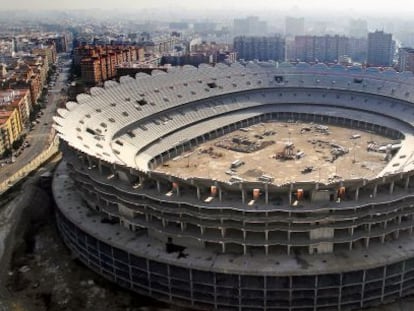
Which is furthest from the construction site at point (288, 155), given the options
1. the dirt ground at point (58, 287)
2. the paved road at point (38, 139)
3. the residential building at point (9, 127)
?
the residential building at point (9, 127)

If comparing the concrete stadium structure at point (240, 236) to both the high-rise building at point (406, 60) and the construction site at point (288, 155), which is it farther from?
the high-rise building at point (406, 60)

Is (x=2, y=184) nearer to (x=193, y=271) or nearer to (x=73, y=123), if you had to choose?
(x=73, y=123)

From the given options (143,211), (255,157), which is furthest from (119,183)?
(255,157)

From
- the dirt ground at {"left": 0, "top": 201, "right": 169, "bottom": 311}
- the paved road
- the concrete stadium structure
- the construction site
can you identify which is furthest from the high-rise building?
the dirt ground at {"left": 0, "top": 201, "right": 169, "bottom": 311}

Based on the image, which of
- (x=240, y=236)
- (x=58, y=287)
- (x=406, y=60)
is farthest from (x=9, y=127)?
(x=406, y=60)

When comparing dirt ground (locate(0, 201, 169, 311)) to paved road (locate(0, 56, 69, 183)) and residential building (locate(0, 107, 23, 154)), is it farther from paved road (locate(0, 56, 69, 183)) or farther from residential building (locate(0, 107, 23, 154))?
residential building (locate(0, 107, 23, 154))

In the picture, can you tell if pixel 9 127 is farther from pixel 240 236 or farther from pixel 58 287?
pixel 240 236
